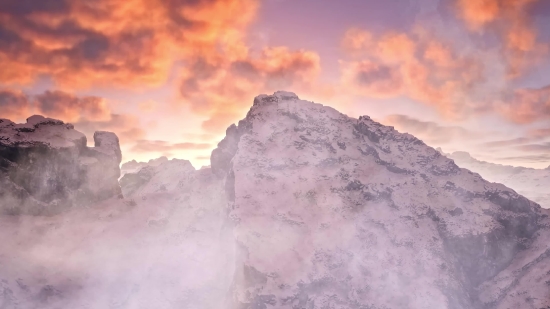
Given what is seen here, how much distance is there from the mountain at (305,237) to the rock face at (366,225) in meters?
0.07

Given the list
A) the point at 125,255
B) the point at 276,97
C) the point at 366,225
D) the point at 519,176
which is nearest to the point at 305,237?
the point at 366,225

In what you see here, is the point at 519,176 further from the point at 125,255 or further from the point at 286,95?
the point at 125,255

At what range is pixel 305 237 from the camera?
16125mm

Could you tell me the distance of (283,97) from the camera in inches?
890

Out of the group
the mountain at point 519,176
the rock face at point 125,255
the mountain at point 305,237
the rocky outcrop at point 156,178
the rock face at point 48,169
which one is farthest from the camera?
the mountain at point 519,176

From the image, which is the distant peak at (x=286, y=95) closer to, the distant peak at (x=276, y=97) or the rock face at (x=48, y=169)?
the distant peak at (x=276, y=97)

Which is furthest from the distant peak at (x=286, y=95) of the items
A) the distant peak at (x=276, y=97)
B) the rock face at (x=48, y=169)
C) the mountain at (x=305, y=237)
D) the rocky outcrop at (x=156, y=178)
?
the rock face at (x=48, y=169)

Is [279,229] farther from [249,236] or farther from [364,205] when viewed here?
[364,205]

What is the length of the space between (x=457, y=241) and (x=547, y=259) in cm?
429

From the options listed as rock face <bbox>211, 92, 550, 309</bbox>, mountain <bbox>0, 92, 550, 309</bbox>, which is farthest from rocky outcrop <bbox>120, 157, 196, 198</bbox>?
rock face <bbox>211, 92, 550, 309</bbox>

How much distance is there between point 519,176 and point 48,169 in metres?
123

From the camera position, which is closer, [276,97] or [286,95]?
[276,97]

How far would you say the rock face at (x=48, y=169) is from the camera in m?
21.1

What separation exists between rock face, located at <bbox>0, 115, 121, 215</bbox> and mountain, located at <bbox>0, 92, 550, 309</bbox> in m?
1.28
